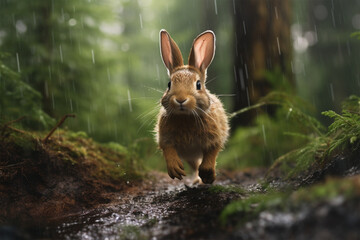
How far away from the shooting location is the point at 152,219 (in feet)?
8.40

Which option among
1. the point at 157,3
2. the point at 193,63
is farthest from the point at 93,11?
the point at 157,3

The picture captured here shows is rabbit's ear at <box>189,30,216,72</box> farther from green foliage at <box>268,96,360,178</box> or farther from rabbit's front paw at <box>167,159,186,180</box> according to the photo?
green foliage at <box>268,96,360,178</box>

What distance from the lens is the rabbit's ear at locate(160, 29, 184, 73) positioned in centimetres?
397

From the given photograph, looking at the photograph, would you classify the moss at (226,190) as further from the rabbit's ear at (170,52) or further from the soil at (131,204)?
the rabbit's ear at (170,52)

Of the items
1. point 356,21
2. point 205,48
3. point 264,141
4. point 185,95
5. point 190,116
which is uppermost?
point 356,21

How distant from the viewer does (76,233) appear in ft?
7.62

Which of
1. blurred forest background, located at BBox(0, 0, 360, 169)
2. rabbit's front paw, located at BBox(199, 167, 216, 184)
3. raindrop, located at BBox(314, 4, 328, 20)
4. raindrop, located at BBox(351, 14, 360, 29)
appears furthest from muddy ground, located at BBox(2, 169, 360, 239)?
raindrop, located at BBox(314, 4, 328, 20)

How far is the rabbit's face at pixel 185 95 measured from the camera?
10.9 feet

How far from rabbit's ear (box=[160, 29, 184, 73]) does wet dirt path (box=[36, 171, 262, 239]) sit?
67.9 inches

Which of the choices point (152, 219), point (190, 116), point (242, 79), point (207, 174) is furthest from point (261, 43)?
point (152, 219)

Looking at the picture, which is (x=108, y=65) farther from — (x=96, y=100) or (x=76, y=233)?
(x=76, y=233)

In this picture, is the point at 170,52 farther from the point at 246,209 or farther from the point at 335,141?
the point at 246,209

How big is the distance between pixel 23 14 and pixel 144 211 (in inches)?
199

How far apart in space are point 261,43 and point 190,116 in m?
4.73
